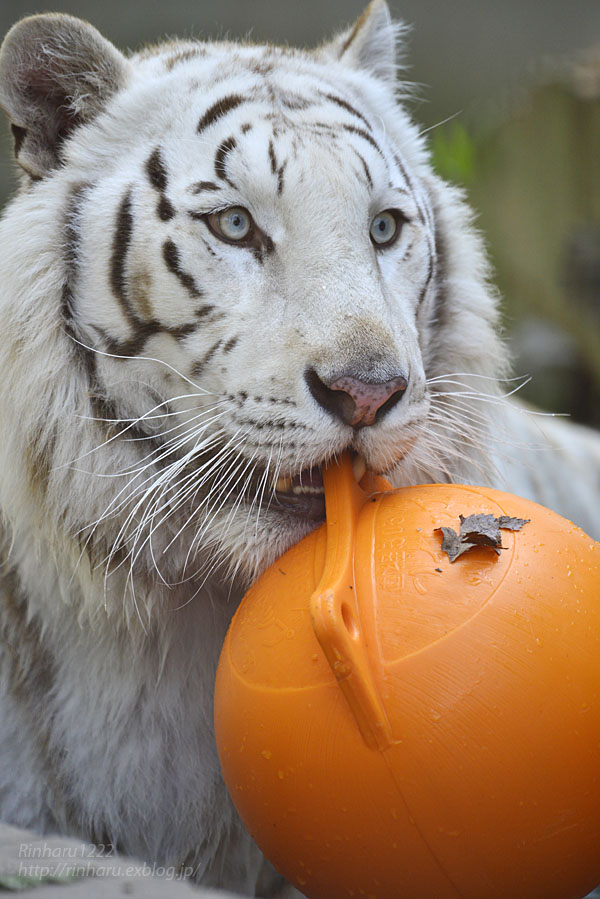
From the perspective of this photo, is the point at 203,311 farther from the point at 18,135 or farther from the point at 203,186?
the point at 18,135

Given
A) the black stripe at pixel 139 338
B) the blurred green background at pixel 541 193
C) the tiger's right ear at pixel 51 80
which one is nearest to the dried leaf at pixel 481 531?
the black stripe at pixel 139 338

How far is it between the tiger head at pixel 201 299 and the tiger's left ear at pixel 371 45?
40 cm

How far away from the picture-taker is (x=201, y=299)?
1809 millimetres

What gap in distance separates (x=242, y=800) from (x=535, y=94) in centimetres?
563

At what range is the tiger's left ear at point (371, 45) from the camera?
8.04 feet

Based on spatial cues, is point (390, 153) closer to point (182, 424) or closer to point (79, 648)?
point (182, 424)

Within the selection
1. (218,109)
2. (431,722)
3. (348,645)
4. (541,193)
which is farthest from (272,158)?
(541,193)

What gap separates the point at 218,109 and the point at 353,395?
74 cm

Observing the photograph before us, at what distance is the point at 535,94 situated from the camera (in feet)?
20.2

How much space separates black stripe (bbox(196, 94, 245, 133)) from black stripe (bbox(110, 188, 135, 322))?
207mm

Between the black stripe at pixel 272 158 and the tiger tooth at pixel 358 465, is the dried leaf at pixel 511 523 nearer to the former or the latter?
the tiger tooth at pixel 358 465

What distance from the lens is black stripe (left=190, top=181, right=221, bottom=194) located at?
184cm

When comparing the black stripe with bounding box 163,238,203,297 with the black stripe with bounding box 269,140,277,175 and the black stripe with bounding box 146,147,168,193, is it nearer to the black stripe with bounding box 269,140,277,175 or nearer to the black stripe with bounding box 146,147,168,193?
the black stripe with bounding box 146,147,168,193

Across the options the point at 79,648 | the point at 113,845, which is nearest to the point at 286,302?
the point at 79,648
